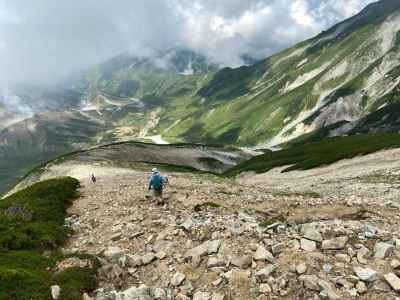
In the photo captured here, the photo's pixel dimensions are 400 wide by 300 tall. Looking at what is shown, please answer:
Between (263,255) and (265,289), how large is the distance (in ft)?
6.28

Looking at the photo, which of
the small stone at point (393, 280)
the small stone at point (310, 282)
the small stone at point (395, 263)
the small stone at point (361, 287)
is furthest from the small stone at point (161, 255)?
the small stone at point (395, 263)

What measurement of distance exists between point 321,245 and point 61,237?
46.7 feet

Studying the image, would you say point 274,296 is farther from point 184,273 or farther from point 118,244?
point 118,244

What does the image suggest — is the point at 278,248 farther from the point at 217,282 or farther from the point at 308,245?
the point at 217,282

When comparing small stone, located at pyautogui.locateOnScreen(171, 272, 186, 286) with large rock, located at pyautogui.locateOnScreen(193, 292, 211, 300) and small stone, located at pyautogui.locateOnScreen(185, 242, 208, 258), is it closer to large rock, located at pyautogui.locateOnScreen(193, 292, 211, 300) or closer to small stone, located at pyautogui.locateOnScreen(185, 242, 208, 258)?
large rock, located at pyautogui.locateOnScreen(193, 292, 211, 300)

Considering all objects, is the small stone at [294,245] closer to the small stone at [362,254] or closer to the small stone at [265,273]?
the small stone at [265,273]

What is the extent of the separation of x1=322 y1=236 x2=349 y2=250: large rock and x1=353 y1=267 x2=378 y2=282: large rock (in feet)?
5.53

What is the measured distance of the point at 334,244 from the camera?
712 inches

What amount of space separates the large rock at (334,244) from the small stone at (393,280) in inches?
96.9

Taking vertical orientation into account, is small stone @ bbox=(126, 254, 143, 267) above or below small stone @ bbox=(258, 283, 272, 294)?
above

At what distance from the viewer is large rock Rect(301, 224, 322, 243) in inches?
736

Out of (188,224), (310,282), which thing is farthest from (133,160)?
(310,282)

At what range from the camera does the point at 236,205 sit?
98.8 ft

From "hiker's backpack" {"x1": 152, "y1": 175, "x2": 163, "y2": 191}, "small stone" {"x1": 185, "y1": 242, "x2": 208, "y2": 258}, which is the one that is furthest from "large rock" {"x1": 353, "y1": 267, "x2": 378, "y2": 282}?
"hiker's backpack" {"x1": 152, "y1": 175, "x2": 163, "y2": 191}
